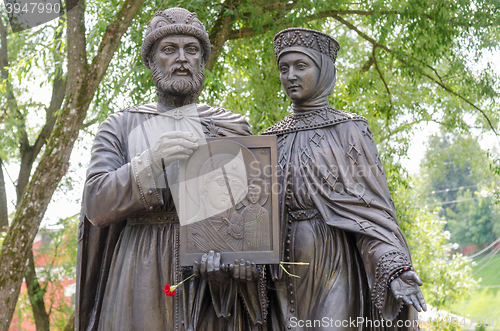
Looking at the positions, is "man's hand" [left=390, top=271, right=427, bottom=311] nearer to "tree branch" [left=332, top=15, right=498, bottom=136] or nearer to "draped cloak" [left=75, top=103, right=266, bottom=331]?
"draped cloak" [left=75, top=103, right=266, bottom=331]

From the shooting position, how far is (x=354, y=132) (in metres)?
3.74

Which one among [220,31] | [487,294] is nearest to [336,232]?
[220,31]

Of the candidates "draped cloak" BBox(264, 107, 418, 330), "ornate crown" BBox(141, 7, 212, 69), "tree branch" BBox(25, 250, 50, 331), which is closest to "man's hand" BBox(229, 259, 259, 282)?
"draped cloak" BBox(264, 107, 418, 330)

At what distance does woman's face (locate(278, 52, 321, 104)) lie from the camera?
383 cm

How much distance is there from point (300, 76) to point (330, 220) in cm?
96

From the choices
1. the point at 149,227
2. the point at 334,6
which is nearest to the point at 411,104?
the point at 334,6

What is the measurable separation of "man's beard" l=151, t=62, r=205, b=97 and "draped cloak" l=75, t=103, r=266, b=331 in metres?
0.25

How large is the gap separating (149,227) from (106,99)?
545 cm

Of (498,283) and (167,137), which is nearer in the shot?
(167,137)

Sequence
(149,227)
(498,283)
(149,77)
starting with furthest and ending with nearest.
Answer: (498,283) → (149,77) → (149,227)

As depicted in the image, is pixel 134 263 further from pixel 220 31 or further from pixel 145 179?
pixel 220 31

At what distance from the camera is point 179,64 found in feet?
12.1

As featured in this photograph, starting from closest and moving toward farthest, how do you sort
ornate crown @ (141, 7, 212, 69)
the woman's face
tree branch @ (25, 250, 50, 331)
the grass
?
ornate crown @ (141, 7, 212, 69)
the woman's face
tree branch @ (25, 250, 50, 331)
the grass

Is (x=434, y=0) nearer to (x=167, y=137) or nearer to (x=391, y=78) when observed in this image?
(x=391, y=78)
